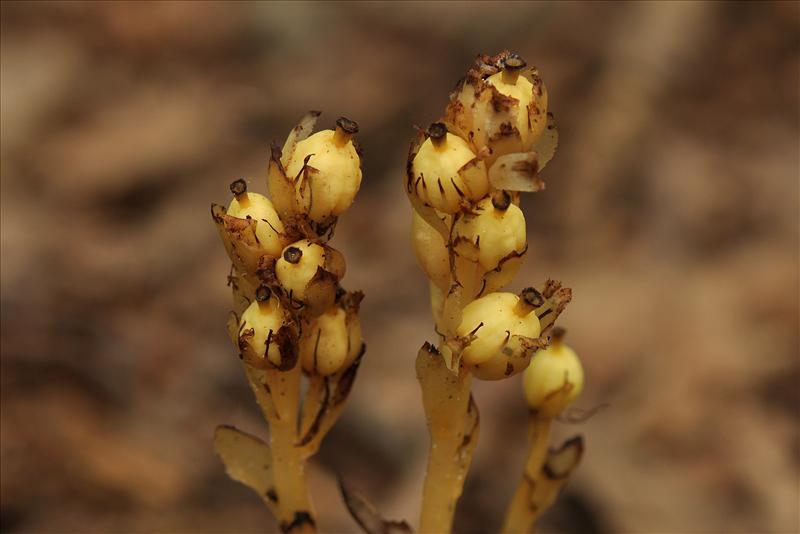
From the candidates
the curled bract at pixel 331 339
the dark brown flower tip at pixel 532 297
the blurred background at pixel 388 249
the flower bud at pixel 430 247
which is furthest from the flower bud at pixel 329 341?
the blurred background at pixel 388 249

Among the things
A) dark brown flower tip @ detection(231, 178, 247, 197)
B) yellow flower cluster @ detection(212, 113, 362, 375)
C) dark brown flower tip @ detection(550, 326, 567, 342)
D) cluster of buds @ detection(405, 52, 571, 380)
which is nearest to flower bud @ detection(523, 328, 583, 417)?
dark brown flower tip @ detection(550, 326, 567, 342)

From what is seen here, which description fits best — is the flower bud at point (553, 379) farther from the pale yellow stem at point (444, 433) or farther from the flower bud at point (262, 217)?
the flower bud at point (262, 217)

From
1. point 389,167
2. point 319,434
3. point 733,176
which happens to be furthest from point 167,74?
point 319,434

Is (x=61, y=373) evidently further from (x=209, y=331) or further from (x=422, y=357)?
(x=422, y=357)

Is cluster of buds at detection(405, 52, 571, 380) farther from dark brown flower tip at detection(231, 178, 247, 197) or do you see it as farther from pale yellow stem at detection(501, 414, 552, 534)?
pale yellow stem at detection(501, 414, 552, 534)

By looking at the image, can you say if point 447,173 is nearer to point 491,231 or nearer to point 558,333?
point 491,231
